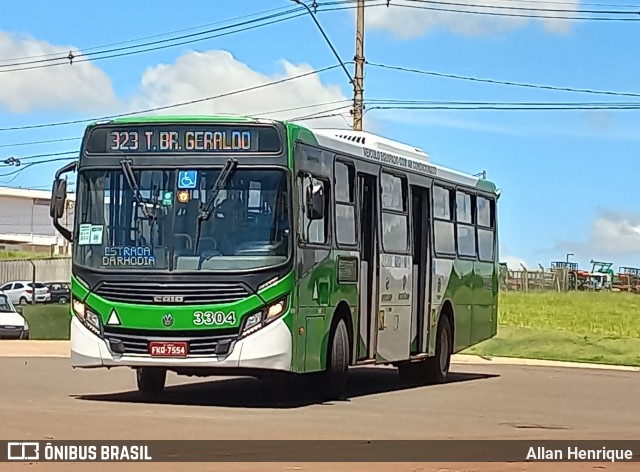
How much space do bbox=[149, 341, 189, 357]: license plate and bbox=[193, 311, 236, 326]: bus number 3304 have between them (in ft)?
1.01

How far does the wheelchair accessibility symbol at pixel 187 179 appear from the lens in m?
15.9

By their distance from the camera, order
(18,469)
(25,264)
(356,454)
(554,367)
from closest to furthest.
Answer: (18,469) < (356,454) < (554,367) < (25,264)

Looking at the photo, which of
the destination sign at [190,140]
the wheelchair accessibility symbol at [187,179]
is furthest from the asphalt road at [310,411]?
the destination sign at [190,140]

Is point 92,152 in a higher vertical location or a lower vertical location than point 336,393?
higher

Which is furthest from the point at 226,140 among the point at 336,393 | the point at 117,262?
the point at 336,393

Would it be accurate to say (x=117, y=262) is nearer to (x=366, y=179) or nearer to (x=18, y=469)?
(x=366, y=179)

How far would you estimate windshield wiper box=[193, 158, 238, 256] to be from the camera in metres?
15.7

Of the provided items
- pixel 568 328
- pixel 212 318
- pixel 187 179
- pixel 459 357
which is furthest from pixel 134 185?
pixel 568 328

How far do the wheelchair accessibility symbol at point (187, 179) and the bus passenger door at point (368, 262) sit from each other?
9.90ft

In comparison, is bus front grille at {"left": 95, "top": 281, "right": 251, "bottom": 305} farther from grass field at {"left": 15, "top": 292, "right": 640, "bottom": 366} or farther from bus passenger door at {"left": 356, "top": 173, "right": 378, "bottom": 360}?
grass field at {"left": 15, "top": 292, "right": 640, "bottom": 366}

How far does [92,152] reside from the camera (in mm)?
16266

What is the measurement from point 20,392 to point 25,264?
53678mm

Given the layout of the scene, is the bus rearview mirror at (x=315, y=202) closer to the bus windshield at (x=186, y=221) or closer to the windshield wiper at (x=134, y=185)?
the bus windshield at (x=186, y=221)

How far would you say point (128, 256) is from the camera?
15820mm
